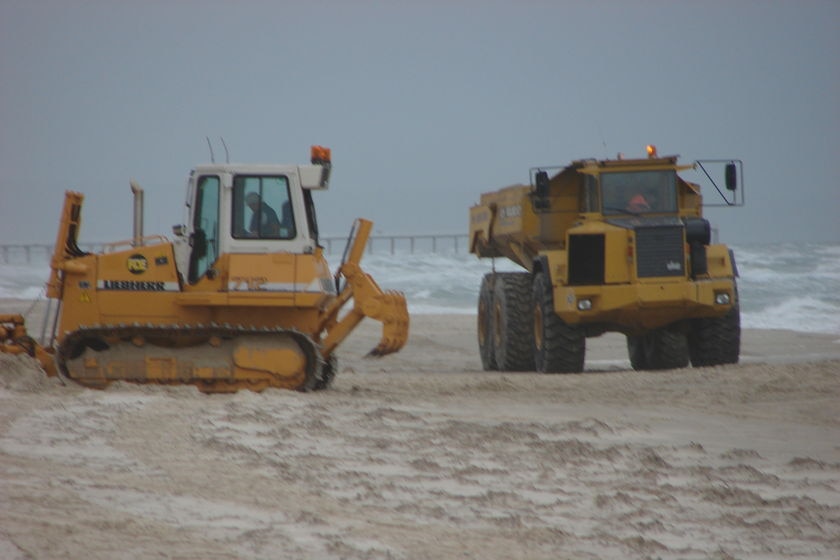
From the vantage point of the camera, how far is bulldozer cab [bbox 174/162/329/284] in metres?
13.2

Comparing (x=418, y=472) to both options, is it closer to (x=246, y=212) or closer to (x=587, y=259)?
(x=246, y=212)

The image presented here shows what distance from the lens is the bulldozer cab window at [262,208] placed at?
13180 mm

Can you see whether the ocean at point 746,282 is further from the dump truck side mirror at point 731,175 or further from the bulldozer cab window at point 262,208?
the bulldozer cab window at point 262,208

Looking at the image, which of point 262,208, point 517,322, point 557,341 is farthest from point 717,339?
point 262,208

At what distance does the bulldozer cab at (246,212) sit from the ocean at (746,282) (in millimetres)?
16860

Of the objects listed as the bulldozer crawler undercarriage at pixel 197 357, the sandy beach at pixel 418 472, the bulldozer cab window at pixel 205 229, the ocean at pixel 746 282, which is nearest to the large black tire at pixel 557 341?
the sandy beach at pixel 418 472

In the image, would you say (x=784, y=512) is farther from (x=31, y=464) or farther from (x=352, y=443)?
(x=31, y=464)

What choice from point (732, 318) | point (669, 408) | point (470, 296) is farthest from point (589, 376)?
point (470, 296)

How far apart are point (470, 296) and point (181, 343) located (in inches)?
1049

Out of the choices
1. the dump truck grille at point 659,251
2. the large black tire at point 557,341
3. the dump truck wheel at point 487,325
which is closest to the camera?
the dump truck grille at point 659,251

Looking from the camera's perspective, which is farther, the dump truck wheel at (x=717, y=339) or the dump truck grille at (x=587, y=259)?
the dump truck wheel at (x=717, y=339)

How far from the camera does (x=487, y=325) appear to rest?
19484 millimetres

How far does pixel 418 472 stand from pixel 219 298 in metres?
4.88

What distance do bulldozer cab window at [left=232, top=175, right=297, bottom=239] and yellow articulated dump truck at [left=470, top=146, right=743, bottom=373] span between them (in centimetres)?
424
